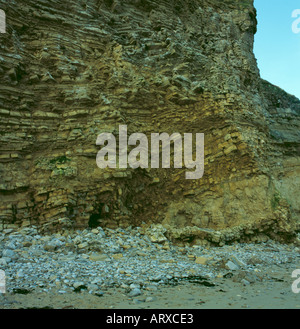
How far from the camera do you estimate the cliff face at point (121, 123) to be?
995 cm

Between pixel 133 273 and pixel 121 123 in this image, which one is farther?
pixel 121 123

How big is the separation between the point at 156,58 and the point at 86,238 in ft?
32.3

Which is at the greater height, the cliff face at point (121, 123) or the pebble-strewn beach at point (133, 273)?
the cliff face at point (121, 123)

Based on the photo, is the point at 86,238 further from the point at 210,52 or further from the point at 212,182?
the point at 210,52

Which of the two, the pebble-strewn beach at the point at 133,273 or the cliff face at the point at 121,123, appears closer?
the pebble-strewn beach at the point at 133,273

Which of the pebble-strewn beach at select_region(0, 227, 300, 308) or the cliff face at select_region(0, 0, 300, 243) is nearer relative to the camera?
the pebble-strewn beach at select_region(0, 227, 300, 308)

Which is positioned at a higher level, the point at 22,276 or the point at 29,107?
the point at 29,107

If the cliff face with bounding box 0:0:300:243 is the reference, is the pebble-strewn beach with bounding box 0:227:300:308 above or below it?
below

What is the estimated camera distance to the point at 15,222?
902cm

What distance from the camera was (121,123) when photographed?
1142 centimetres

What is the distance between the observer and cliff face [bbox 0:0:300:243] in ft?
32.6

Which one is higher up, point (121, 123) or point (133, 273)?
point (121, 123)

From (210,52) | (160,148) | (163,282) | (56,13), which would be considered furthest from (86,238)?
(210,52)

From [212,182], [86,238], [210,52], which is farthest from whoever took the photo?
[210,52]
